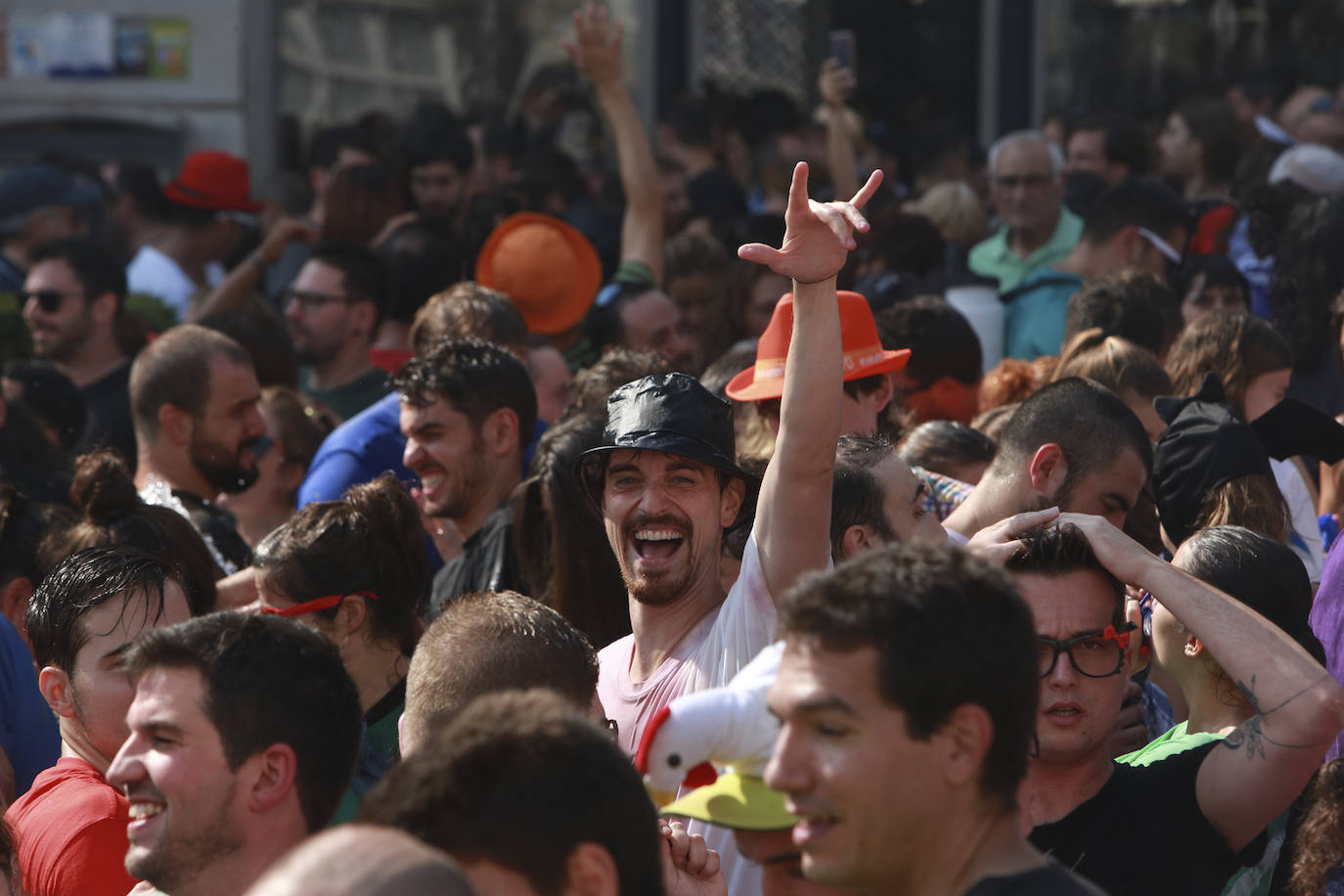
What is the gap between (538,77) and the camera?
1317 cm

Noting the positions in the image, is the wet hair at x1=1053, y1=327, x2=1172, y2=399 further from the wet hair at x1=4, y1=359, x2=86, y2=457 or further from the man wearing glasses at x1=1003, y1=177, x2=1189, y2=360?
the wet hair at x1=4, y1=359, x2=86, y2=457

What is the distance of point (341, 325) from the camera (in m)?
7.14

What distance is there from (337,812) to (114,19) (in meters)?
10.2

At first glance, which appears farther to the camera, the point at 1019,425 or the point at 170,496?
the point at 170,496

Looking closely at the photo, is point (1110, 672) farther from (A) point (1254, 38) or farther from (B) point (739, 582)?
(A) point (1254, 38)

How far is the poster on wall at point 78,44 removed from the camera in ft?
39.4

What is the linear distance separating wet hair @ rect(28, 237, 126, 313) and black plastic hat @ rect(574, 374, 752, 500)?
13.7 feet

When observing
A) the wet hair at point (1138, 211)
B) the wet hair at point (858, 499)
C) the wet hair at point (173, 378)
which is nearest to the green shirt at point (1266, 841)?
the wet hair at point (858, 499)

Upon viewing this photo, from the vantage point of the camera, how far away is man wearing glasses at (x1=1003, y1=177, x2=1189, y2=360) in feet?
23.7

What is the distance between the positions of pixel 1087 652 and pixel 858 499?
0.76 metres

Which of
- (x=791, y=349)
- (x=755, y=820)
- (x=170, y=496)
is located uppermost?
(x=791, y=349)

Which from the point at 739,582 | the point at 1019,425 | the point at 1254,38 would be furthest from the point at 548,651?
the point at 1254,38

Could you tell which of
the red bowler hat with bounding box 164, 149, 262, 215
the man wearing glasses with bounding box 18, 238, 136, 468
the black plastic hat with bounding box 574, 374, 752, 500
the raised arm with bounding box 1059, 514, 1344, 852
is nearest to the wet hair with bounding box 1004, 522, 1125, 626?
the raised arm with bounding box 1059, 514, 1344, 852

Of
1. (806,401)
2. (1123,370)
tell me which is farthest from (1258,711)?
(1123,370)
